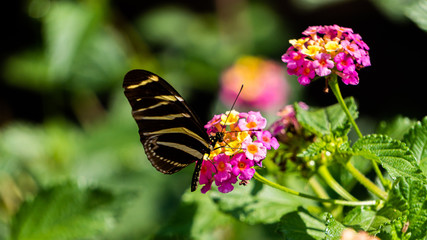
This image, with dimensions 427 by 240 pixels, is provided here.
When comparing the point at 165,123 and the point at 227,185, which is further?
the point at 165,123

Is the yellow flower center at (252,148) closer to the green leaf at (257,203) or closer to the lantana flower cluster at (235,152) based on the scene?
the lantana flower cluster at (235,152)

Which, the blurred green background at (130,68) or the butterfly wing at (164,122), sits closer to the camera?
the butterfly wing at (164,122)

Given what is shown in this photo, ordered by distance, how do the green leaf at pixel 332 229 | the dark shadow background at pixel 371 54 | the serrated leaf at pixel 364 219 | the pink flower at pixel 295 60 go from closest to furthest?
the green leaf at pixel 332 229 → the serrated leaf at pixel 364 219 → the pink flower at pixel 295 60 → the dark shadow background at pixel 371 54

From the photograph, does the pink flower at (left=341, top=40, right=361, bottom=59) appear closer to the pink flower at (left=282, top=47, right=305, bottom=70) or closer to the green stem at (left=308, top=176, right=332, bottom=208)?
the pink flower at (left=282, top=47, right=305, bottom=70)

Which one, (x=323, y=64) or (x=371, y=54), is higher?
(x=323, y=64)

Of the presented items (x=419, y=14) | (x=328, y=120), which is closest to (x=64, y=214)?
(x=328, y=120)

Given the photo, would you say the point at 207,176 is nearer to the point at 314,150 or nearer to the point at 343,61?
the point at 314,150

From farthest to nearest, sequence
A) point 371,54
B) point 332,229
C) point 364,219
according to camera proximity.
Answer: point 371,54, point 364,219, point 332,229

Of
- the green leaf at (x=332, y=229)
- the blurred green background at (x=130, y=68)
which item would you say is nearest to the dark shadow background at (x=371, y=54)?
the blurred green background at (x=130, y=68)

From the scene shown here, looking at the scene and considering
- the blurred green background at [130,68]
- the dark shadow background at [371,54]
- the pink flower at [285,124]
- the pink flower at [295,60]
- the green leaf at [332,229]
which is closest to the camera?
the green leaf at [332,229]
